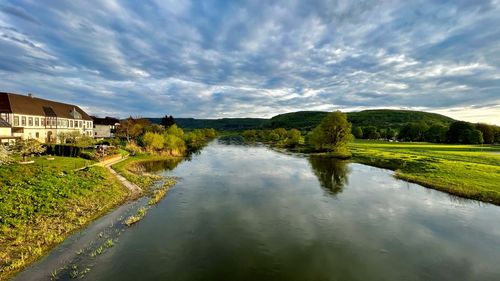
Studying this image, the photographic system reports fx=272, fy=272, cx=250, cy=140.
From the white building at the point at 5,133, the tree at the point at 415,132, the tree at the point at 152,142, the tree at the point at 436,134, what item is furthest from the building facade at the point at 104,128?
the tree at the point at 415,132

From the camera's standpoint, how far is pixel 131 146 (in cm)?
6662

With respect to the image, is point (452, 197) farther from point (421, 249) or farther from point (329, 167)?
point (329, 167)

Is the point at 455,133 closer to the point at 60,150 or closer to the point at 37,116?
the point at 60,150

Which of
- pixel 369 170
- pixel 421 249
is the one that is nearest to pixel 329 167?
pixel 369 170

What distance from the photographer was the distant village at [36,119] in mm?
51134

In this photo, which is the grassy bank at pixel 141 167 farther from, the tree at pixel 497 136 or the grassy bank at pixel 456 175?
the tree at pixel 497 136

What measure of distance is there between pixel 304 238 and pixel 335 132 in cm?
6097

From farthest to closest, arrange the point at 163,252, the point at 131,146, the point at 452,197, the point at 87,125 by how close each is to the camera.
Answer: the point at 87,125, the point at 131,146, the point at 452,197, the point at 163,252

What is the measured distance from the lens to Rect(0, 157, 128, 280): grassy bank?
54.0 ft

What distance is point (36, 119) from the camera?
5812 cm

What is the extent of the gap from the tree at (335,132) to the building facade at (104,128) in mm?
72436

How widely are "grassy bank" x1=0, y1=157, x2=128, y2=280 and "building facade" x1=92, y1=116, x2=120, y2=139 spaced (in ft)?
227

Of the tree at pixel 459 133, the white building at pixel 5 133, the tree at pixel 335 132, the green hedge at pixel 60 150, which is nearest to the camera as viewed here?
the white building at pixel 5 133

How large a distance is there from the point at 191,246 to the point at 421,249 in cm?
1600
